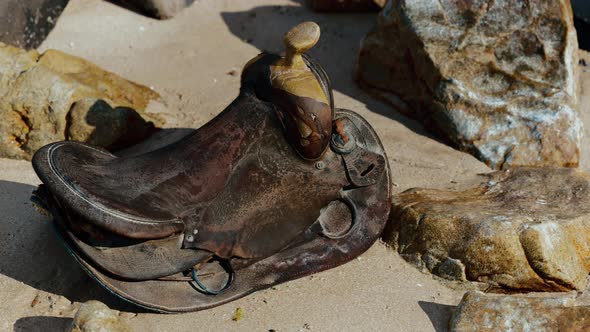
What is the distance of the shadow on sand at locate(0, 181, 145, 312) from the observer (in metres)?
3.77

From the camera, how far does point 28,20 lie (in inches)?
229

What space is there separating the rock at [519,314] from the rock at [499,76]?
54.1 inches

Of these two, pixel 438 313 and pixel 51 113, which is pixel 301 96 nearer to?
pixel 438 313

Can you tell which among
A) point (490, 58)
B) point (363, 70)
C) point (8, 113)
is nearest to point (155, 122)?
point (8, 113)

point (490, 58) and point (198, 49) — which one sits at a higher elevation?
point (490, 58)

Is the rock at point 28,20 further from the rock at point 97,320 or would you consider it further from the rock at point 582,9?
the rock at point 582,9

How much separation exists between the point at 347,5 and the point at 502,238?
122 inches

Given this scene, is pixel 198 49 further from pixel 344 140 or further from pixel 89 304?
pixel 89 304

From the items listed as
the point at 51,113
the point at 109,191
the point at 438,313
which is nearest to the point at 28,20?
the point at 51,113

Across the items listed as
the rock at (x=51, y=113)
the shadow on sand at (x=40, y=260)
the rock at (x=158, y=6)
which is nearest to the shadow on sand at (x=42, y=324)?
the shadow on sand at (x=40, y=260)

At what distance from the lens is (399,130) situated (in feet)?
16.9

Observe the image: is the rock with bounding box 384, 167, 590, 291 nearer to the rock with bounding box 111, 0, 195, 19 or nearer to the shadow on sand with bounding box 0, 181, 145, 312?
the shadow on sand with bounding box 0, 181, 145, 312

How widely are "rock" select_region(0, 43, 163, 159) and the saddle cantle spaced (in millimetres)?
1151

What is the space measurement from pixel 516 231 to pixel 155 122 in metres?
2.41
